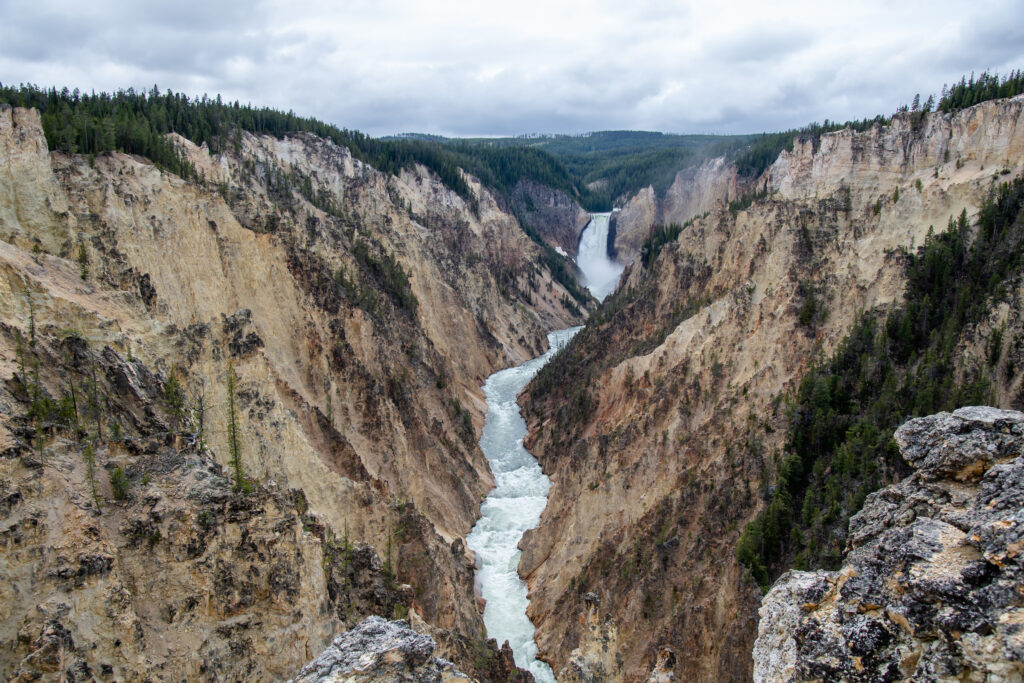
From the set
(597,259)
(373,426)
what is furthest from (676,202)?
(373,426)

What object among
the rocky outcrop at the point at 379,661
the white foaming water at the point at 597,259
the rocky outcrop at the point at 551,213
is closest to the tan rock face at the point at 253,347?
the rocky outcrop at the point at 379,661

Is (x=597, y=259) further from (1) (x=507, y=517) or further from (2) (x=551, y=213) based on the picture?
(1) (x=507, y=517)

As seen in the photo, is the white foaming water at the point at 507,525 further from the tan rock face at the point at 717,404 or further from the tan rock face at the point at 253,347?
the tan rock face at the point at 253,347

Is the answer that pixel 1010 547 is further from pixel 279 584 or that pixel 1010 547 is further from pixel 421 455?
pixel 421 455

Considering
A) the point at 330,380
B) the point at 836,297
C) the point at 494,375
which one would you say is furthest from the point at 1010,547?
the point at 494,375

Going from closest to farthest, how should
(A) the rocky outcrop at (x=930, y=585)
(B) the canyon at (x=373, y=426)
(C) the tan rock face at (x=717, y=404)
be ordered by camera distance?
(A) the rocky outcrop at (x=930, y=585) → (B) the canyon at (x=373, y=426) → (C) the tan rock face at (x=717, y=404)

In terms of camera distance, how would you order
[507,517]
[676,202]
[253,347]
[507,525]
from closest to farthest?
1. [253,347]
2. [507,525]
3. [507,517]
4. [676,202]
